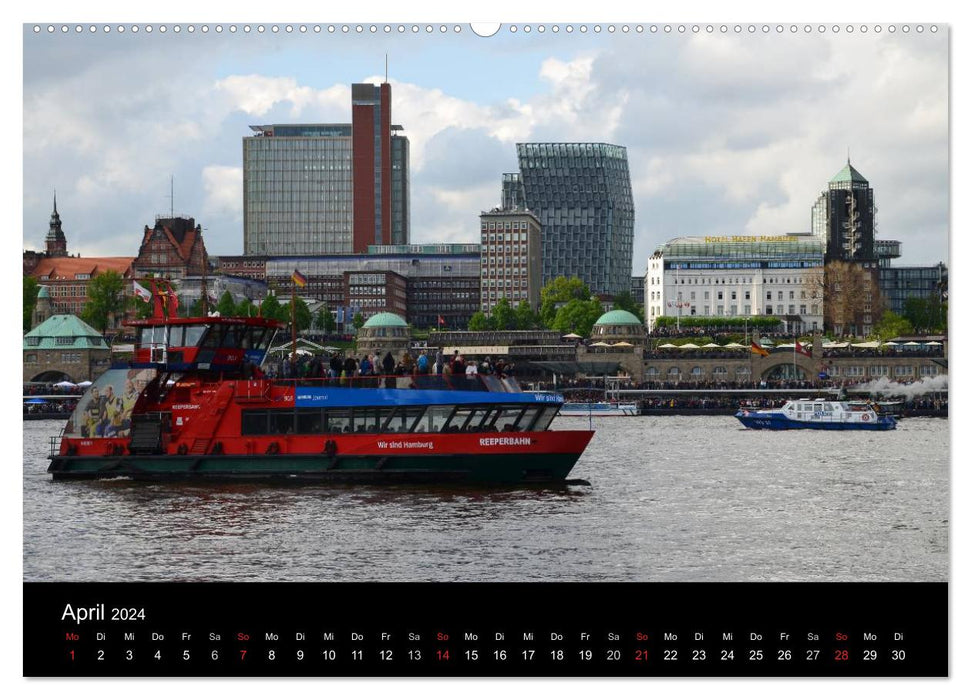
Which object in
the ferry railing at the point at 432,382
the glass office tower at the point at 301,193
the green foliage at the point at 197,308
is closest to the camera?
the ferry railing at the point at 432,382

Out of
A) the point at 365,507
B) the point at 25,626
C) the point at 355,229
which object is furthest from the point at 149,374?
the point at 355,229

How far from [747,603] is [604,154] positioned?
A: 185893 millimetres

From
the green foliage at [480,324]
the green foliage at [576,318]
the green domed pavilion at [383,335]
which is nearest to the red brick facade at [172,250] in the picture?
the green domed pavilion at [383,335]

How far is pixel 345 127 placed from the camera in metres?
130

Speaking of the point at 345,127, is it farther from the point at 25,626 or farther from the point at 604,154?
the point at 25,626

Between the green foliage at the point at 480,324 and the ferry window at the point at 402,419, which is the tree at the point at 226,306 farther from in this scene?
the ferry window at the point at 402,419

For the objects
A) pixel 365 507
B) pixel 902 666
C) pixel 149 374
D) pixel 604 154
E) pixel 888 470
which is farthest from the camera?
pixel 604 154

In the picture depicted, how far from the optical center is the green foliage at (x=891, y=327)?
135 m

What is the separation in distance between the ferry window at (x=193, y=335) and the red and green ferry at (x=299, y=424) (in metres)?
0.03

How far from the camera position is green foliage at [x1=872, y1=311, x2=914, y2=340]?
444ft

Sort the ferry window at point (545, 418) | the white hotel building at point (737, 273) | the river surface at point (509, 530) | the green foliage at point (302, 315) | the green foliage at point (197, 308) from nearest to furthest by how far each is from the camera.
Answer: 1. the river surface at point (509, 530)
2. the ferry window at point (545, 418)
3. the green foliage at point (197, 308)
4. the green foliage at point (302, 315)
5. the white hotel building at point (737, 273)

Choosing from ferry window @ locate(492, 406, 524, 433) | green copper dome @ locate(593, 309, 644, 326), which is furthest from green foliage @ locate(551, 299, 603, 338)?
ferry window @ locate(492, 406, 524, 433)

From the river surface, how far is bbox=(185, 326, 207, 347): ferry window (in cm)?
494

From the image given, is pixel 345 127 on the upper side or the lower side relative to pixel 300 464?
upper
